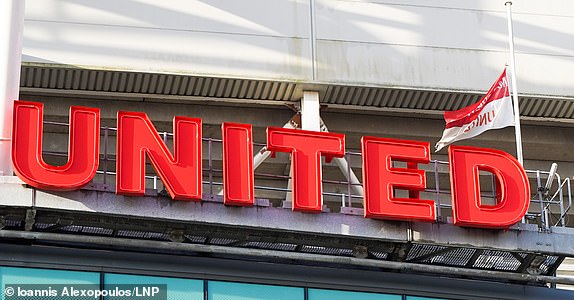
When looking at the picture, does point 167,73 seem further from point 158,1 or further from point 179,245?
point 179,245

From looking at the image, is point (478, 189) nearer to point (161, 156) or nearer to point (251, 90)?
point (161, 156)

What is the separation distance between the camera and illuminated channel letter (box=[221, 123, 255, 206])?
2822 centimetres

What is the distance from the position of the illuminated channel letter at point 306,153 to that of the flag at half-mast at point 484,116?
12.1 ft

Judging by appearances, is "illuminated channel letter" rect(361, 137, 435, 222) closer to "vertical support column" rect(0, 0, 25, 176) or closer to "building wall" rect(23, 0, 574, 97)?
"building wall" rect(23, 0, 574, 97)

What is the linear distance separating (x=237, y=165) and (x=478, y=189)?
5.12m

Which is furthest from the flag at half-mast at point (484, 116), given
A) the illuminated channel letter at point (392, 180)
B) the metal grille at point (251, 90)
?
the metal grille at point (251, 90)

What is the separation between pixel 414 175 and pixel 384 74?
5.94 metres

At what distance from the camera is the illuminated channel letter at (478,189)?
96.4 feet

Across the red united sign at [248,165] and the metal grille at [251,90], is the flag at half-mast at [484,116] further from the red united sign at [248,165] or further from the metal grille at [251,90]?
the metal grille at [251,90]

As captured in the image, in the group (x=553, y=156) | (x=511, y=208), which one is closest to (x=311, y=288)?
(x=511, y=208)

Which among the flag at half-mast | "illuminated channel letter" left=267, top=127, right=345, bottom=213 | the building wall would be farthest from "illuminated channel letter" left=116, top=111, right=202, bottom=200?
the flag at half-mast

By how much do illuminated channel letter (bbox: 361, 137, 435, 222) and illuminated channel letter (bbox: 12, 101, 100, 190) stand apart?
5.64 meters

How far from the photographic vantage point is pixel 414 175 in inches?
1165

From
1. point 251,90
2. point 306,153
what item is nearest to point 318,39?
point 251,90
